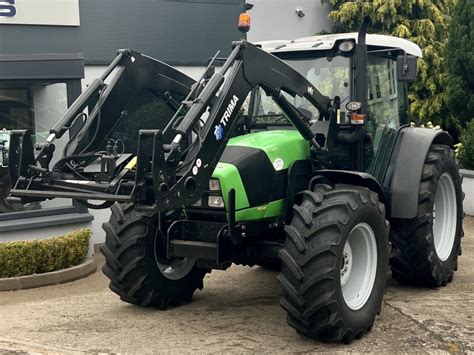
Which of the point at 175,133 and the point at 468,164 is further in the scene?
the point at 468,164

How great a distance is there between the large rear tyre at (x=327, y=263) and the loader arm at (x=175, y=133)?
28.5 inches

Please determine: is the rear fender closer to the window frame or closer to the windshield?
the windshield

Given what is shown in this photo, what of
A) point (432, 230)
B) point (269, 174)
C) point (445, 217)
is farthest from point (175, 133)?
point (445, 217)

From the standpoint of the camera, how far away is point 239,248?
5434mm

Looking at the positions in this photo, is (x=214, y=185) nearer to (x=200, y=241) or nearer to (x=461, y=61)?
(x=200, y=241)

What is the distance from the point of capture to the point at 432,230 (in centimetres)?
637

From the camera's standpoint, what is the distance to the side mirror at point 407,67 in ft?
20.2

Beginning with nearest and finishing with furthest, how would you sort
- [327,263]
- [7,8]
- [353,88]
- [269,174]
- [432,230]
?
1. [327,263]
2. [269,174]
3. [353,88]
4. [432,230]
5. [7,8]

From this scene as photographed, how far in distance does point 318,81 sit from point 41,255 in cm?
380

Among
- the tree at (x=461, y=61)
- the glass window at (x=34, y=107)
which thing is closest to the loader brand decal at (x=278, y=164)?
the glass window at (x=34, y=107)

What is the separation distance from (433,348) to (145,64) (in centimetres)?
323

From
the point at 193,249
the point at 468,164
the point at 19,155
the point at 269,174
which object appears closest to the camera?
the point at 19,155

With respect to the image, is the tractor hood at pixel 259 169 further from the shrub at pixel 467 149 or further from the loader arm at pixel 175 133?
the shrub at pixel 467 149

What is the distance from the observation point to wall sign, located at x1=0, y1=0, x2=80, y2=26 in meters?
8.56
